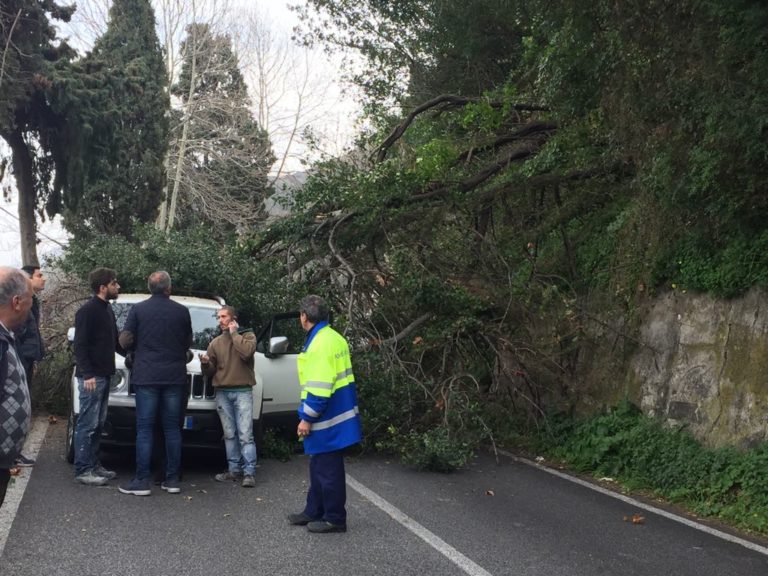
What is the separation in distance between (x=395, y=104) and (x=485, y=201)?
6302 mm

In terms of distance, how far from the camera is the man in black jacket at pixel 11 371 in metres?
3.60

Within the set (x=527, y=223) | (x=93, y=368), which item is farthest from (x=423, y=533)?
(x=527, y=223)

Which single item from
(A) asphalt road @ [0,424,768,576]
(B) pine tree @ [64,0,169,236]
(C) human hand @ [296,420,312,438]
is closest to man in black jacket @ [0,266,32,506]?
(A) asphalt road @ [0,424,768,576]

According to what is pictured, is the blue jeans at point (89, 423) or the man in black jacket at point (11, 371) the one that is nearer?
the man in black jacket at point (11, 371)

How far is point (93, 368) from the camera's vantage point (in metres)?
7.20

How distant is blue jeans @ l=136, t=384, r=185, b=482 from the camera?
7.13 meters

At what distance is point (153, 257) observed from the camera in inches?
462

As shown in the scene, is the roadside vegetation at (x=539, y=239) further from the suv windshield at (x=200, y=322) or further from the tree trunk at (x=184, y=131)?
the tree trunk at (x=184, y=131)

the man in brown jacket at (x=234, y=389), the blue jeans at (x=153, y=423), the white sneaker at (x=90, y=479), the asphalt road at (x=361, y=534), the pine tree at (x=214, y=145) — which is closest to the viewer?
the asphalt road at (x=361, y=534)

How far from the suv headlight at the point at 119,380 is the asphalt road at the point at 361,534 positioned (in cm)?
88

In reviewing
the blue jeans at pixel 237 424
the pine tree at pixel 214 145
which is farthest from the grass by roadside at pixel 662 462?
the pine tree at pixel 214 145

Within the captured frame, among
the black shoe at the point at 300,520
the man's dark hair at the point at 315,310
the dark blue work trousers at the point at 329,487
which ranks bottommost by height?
the black shoe at the point at 300,520

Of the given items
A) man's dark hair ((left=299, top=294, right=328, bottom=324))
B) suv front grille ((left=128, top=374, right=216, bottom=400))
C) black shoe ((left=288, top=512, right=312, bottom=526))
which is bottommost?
black shoe ((left=288, top=512, right=312, bottom=526))

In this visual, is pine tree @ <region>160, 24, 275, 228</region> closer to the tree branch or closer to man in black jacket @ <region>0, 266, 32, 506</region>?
the tree branch
